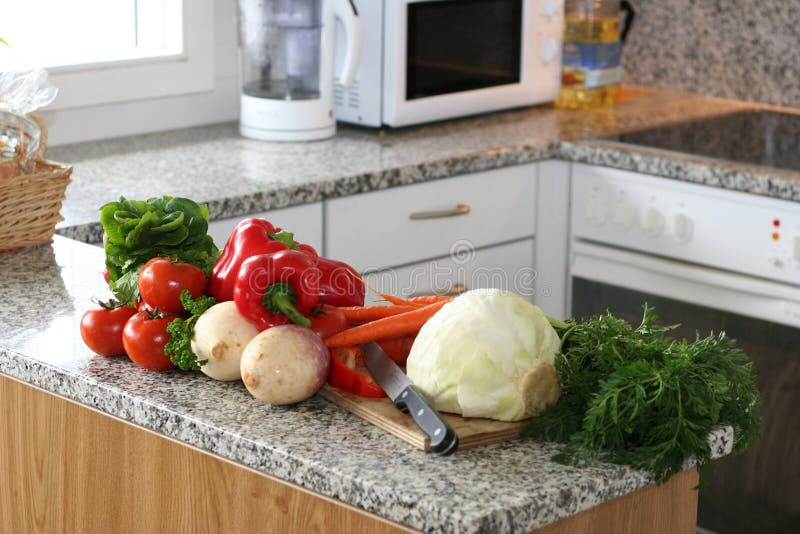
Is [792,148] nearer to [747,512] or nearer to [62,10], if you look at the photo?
[747,512]

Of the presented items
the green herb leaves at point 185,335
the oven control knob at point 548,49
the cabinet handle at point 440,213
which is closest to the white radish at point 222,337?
the green herb leaves at point 185,335

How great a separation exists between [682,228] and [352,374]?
1.49 metres

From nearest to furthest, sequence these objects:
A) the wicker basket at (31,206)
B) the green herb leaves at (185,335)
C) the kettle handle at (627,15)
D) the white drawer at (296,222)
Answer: the green herb leaves at (185,335)
the wicker basket at (31,206)
the white drawer at (296,222)
the kettle handle at (627,15)

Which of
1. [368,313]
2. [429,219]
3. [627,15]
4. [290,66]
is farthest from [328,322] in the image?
[627,15]

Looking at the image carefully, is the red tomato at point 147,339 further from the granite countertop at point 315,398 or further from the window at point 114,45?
the window at point 114,45

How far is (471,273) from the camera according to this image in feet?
8.64

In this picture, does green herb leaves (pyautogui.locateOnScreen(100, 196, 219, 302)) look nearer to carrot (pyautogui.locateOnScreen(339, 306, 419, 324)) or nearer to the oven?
carrot (pyautogui.locateOnScreen(339, 306, 419, 324))

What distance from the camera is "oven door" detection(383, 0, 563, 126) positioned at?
266 centimetres

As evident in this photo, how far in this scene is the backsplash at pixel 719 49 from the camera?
2996 mm

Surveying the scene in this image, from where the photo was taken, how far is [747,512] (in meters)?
2.53

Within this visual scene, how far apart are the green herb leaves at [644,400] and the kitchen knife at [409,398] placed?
0.09 metres

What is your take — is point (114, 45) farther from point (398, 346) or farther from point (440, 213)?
point (398, 346)

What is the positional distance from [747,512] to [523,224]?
30.3 inches

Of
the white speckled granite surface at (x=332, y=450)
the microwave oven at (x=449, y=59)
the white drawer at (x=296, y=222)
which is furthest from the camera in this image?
the microwave oven at (x=449, y=59)
